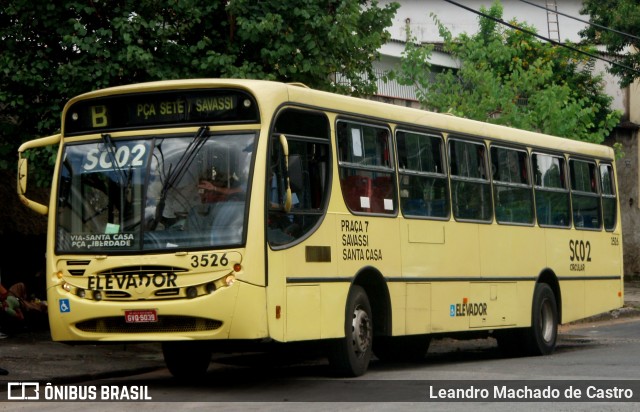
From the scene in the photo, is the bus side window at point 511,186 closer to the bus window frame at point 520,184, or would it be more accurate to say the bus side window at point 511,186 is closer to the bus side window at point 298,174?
the bus window frame at point 520,184

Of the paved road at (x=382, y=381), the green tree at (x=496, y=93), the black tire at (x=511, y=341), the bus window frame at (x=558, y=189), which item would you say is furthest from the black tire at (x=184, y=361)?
the green tree at (x=496, y=93)

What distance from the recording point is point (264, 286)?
1195 centimetres

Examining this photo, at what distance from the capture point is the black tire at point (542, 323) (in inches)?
701

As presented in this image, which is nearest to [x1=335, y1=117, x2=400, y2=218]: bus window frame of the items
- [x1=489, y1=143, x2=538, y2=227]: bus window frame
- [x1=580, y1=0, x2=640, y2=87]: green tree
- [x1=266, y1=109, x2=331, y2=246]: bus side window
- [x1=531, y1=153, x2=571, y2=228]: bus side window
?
[x1=266, y1=109, x2=331, y2=246]: bus side window

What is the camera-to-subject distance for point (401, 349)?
1727 centimetres

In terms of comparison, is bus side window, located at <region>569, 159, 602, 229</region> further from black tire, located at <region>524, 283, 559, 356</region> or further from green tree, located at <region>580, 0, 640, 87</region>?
green tree, located at <region>580, 0, 640, 87</region>

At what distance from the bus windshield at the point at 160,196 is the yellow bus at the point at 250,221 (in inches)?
0.5

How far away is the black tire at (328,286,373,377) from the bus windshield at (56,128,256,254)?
2071 mm

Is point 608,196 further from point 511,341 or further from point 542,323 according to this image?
point 511,341

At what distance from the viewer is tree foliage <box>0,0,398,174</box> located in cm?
1625

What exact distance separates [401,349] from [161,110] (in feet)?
19.7

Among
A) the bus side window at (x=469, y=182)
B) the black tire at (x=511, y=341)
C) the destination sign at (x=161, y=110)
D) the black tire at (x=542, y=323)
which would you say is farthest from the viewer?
the black tire at (x=511, y=341)

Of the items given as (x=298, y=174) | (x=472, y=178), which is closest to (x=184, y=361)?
(x=298, y=174)

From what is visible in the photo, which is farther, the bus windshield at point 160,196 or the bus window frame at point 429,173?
the bus window frame at point 429,173
